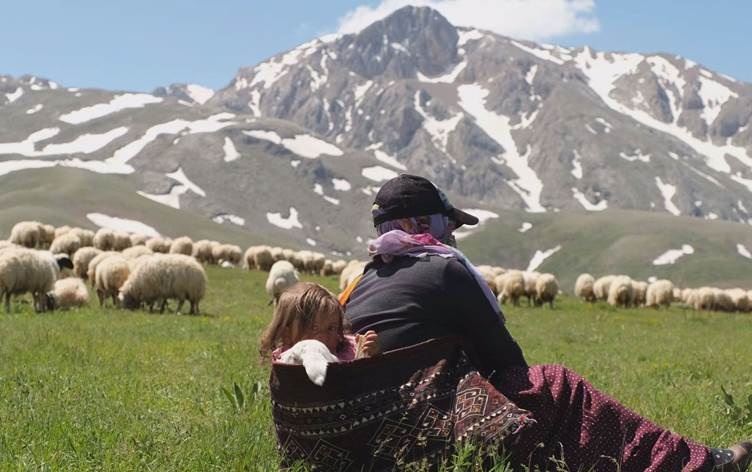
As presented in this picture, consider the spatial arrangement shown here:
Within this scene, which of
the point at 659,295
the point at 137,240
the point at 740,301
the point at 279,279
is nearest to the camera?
the point at 279,279

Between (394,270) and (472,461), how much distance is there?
1.33 metres

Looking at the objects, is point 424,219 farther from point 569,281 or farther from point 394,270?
point 569,281

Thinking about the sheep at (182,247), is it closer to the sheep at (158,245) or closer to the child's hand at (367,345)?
the sheep at (158,245)

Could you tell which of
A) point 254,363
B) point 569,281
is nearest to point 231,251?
point 254,363

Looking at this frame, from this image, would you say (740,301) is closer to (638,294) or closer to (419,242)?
(638,294)

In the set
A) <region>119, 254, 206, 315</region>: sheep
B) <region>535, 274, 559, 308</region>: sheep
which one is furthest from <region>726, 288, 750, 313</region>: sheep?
<region>119, 254, 206, 315</region>: sheep

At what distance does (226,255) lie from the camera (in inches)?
2126

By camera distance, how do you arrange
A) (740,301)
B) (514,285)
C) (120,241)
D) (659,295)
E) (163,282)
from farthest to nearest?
(740,301)
(120,241)
(659,295)
(514,285)
(163,282)

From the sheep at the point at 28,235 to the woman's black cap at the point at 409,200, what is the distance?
131ft

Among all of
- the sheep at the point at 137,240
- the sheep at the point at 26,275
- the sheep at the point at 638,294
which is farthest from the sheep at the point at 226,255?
the sheep at the point at 26,275

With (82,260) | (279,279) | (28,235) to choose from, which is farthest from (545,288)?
(28,235)

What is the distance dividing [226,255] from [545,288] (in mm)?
25817

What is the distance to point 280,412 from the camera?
487 cm

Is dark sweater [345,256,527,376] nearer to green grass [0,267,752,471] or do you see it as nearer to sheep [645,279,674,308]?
green grass [0,267,752,471]
